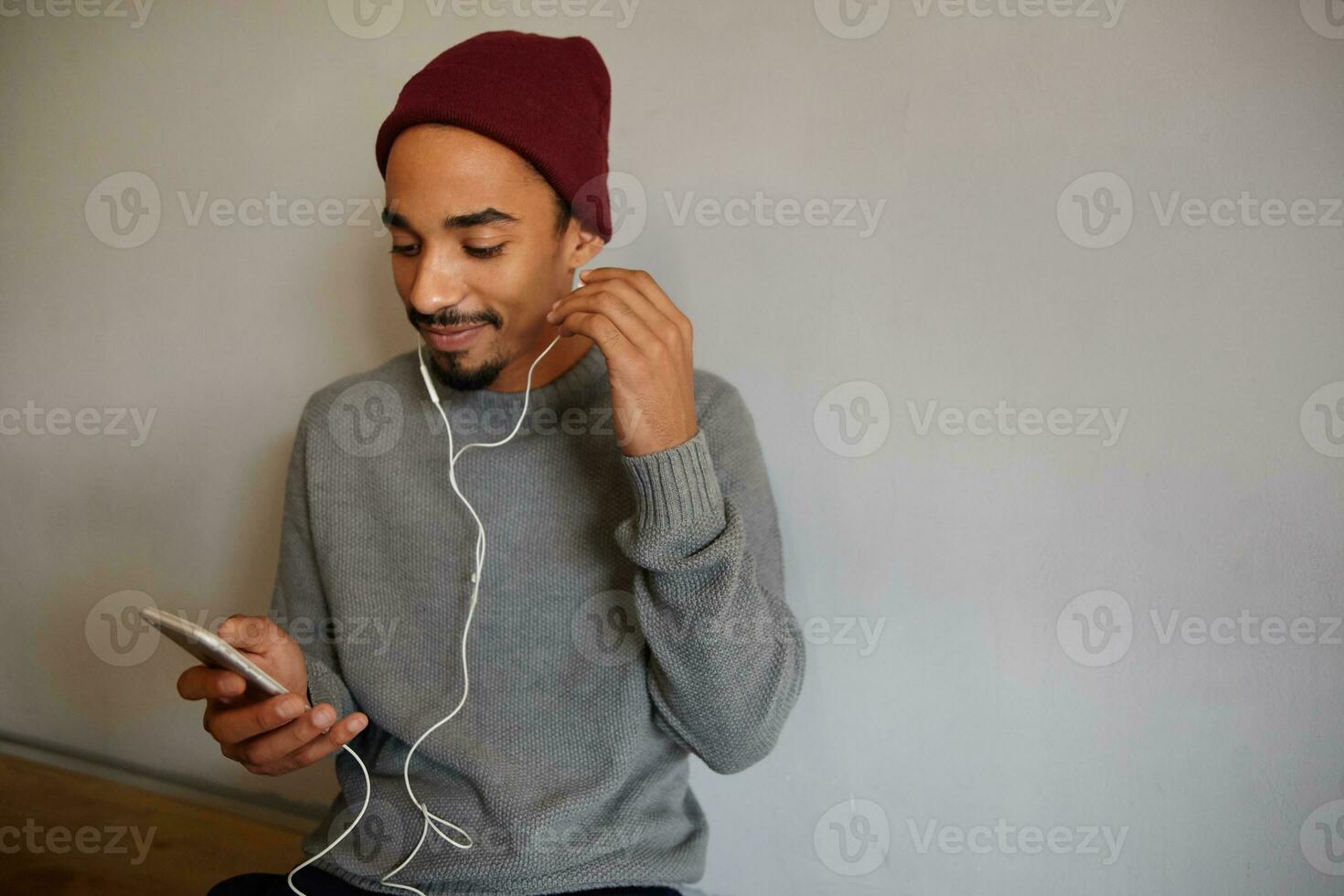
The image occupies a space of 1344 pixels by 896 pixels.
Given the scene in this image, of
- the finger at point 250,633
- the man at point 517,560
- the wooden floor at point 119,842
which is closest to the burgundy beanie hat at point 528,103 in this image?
the man at point 517,560

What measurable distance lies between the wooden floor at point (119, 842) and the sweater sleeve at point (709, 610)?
86cm

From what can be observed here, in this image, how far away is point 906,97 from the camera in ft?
4.35

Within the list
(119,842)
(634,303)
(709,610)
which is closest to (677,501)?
(709,610)

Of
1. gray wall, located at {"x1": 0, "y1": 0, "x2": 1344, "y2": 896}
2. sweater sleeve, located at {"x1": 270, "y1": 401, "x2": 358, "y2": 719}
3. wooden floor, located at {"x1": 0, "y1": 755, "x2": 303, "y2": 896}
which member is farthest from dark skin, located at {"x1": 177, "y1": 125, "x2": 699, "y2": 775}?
wooden floor, located at {"x1": 0, "y1": 755, "x2": 303, "y2": 896}

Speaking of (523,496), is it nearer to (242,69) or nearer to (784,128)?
(784,128)

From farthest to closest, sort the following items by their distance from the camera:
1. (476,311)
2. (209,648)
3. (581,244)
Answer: (581,244) < (476,311) < (209,648)

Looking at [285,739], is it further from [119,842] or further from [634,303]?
[119,842]

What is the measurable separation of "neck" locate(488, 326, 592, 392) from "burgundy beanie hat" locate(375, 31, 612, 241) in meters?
0.15

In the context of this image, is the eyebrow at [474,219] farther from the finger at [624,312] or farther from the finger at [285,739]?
the finger at [285,739]

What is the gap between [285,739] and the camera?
1.11 metres

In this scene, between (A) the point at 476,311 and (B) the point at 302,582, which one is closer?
(A) the point at 476,311

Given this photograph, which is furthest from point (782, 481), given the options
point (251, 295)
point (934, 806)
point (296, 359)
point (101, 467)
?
point (101, 467)

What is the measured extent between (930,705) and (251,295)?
124cm

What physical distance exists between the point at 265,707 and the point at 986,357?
0.93m
